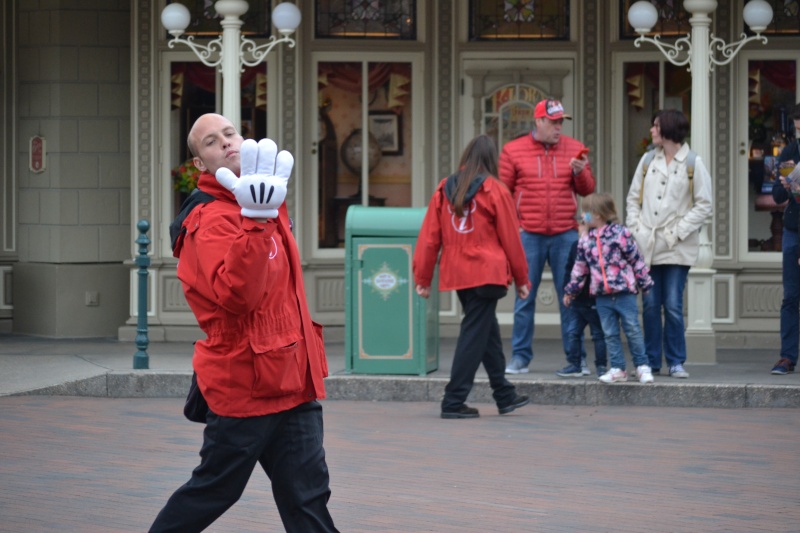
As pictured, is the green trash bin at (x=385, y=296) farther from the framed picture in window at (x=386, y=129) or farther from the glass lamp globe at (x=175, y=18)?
the framed picture in window at (x=386, y=129)

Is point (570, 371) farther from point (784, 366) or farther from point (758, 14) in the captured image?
point (758, 14)

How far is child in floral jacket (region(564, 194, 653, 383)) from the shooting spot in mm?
9891

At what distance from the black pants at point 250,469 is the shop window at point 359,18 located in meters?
9.19

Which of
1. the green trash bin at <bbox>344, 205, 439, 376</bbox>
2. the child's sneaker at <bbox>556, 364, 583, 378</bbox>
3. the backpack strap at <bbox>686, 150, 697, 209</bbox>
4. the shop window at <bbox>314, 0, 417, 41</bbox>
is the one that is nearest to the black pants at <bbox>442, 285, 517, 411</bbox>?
the green trash bin at <bbox>344, 205, 439, 376</bbox>

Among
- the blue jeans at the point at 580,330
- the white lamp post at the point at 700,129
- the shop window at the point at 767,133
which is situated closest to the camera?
the blue jeans at the point at 580,330

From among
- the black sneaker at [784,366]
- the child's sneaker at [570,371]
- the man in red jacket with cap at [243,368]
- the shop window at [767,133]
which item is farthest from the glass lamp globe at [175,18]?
the man in red jacket with cap at [243,368]

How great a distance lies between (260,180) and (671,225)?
21.9 ft

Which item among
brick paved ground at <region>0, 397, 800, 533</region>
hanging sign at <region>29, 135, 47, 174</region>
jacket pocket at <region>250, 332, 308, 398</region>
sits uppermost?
hanging sign at <region>29, 135, 47, 174</region>

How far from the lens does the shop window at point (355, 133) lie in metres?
13.5

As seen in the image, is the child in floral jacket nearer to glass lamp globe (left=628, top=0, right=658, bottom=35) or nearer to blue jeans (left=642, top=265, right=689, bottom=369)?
blue jeans (left=642, top=265, right=689, bottom=369)

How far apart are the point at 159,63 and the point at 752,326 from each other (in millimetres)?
5976

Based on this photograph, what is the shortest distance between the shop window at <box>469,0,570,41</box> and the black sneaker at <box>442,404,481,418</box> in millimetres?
5188

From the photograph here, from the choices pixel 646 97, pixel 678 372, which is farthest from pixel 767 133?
pixel 678 372

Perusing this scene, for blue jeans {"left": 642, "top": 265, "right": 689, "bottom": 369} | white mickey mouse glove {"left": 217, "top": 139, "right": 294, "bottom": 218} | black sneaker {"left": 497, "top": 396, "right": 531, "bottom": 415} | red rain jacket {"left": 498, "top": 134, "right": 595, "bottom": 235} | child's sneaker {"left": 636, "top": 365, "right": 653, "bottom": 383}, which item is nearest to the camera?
white mickey mouse glove {"left": 217, "top": 139, "right": 294, "bottom": 218}
